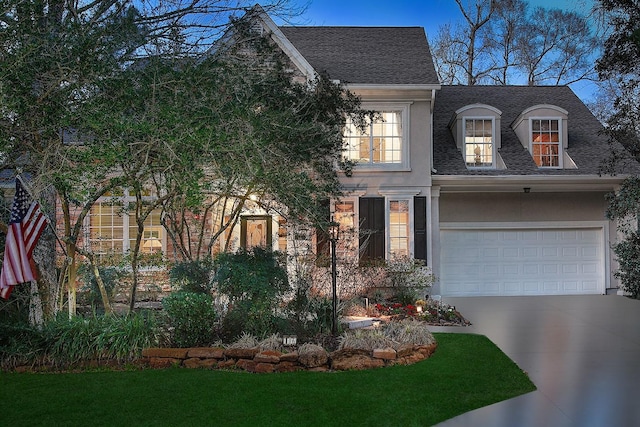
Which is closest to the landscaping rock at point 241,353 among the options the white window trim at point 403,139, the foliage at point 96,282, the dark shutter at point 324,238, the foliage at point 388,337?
the foliage at point 388,337

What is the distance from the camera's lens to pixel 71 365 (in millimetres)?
7895

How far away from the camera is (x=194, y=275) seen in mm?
9266

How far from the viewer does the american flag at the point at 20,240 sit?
7.75m

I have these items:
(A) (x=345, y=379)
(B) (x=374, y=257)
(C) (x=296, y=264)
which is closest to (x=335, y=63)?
(B) (x=374, y=257)

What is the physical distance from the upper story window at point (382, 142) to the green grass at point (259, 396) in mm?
7348

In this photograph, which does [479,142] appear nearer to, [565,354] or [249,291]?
[565,354]

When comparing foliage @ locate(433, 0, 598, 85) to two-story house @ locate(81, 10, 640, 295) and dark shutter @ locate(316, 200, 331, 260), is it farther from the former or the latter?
dark shutter @ locate(316, 200, 331, 260)

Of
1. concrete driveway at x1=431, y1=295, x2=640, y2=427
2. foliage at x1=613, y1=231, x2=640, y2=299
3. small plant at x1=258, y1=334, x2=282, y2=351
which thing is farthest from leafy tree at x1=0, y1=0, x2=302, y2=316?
foliage at x1=613, y1=231, x2=640, y2=299

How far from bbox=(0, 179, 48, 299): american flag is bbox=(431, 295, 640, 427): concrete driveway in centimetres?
553

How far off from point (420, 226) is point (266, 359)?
295 inches

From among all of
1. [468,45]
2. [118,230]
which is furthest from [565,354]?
[468,45]

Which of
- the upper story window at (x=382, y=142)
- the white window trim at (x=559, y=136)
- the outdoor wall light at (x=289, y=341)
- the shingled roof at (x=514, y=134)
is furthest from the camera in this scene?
the white window trim at (x=559, y=136)

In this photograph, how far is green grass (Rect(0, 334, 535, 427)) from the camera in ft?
19.5

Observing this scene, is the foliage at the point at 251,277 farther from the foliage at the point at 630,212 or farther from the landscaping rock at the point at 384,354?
the foliage at the point at 630,212
